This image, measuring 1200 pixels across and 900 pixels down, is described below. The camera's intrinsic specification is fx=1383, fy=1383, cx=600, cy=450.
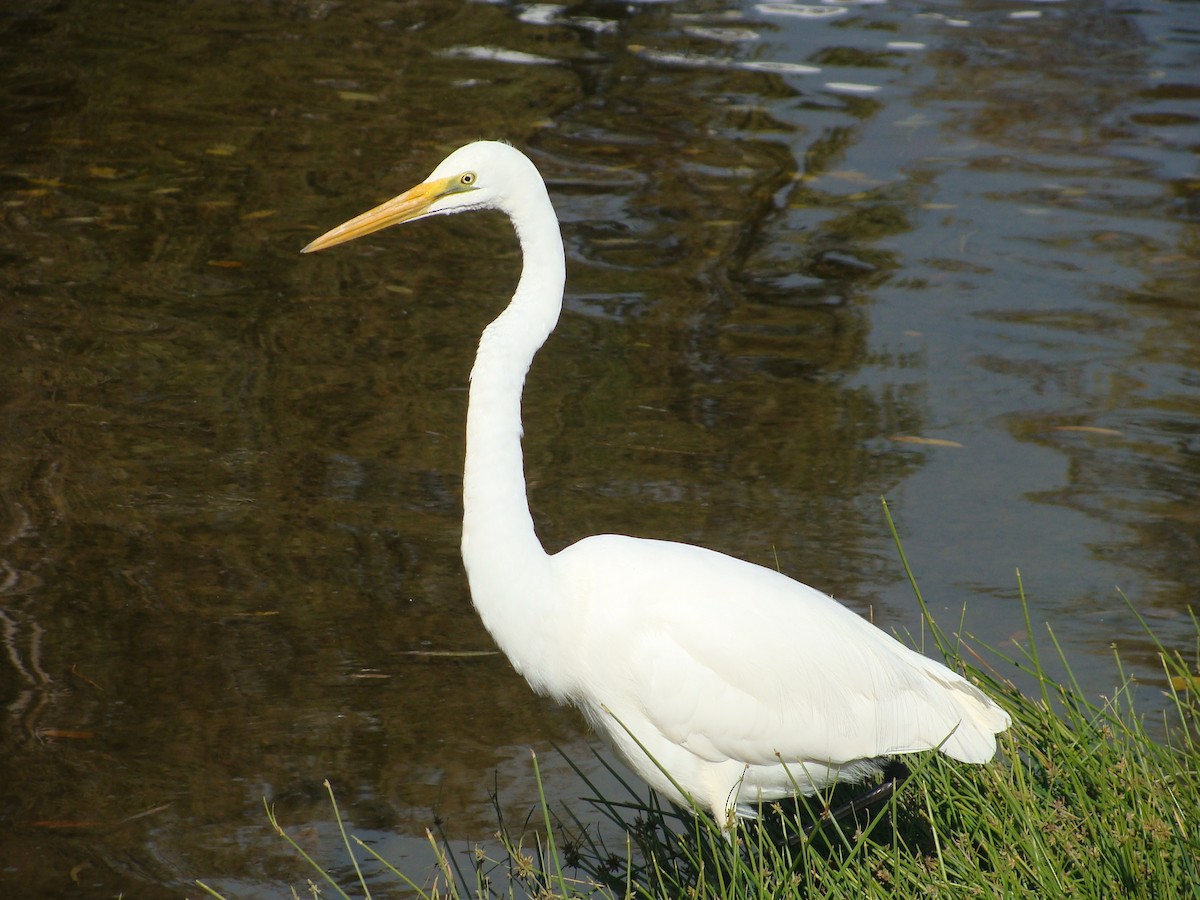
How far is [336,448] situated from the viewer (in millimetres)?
5270

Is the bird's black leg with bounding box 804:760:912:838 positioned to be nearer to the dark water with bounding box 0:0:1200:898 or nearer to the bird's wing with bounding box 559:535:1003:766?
the bird's wing with bounding box 559:535:1003:766

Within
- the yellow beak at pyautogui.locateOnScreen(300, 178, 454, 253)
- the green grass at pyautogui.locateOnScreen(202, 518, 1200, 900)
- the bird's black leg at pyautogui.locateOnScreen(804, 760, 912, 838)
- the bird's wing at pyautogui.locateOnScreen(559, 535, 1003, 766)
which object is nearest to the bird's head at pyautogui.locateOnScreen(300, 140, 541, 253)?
the yellow beak at pyautogui.locateOnScreen(300, 178, 454, 253)

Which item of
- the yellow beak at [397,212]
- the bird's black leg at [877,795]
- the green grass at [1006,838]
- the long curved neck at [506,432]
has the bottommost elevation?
the bird's black leg at [877,795]

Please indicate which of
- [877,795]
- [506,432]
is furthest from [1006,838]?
[506,432]

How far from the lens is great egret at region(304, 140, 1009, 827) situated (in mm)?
2895

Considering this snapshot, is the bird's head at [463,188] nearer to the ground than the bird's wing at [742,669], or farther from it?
farther from it

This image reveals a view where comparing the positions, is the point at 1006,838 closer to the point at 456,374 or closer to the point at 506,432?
the point at 506,432

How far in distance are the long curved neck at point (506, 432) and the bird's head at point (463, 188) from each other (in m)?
0.06

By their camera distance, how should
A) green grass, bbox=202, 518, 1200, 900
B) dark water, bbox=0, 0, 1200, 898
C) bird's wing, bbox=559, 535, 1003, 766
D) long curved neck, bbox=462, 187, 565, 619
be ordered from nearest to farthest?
green grass, bbox=202, 518, 1200, 900 < long curved neck, bbox=462, 187, 565, 619 < bird's wing, bbox=559, 535, 1003, 766 < dark water, bbox=0, 0, 1200, 898

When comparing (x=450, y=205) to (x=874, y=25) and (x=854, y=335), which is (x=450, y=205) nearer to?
(x=854, y=335)

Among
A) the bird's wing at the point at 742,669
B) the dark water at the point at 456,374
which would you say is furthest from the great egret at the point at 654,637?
the dark water at the point at 456,374

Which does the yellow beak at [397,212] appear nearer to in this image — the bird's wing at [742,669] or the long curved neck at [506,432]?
the long curved neck at [506,432]

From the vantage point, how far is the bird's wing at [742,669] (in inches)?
116

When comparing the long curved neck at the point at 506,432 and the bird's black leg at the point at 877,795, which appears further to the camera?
the bird's black leg at the point at 877,795
